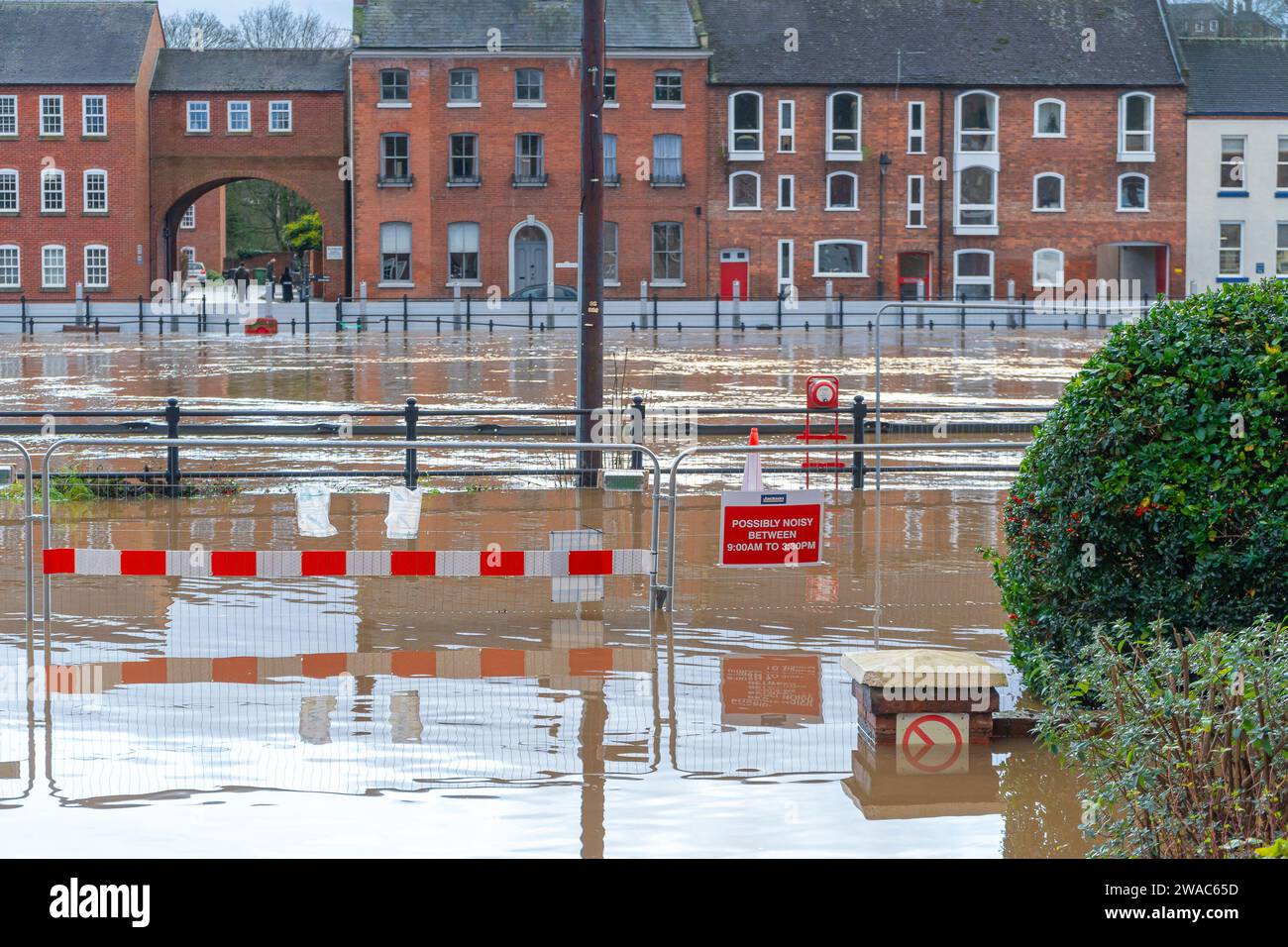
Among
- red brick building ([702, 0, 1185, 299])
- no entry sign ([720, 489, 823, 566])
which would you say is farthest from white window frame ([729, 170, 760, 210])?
no entry sign ([720, 489, 823, 566])

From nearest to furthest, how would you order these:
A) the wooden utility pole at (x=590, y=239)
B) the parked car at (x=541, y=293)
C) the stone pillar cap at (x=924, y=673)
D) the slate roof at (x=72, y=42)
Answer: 1. the stone pillar cap at (x=924, y=673)
2. the wooden utility pole at (x=590, y=239)
3. the parked car at (x=541, y=293)
4. the slate roof at (x=72, y=42)

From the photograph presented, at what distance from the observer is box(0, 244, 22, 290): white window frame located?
6069 cm

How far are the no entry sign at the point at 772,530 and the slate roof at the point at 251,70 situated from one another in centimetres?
5352

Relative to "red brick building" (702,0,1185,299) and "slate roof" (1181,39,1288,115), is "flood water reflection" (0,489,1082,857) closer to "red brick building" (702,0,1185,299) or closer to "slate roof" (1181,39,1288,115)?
"red brick building" (702,0,1185,299)

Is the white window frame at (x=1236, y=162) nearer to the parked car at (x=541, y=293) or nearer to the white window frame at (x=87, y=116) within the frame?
the parked car at (x=541, y=293)

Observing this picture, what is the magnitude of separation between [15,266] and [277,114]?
10.9 m

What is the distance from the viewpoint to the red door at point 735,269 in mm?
59938

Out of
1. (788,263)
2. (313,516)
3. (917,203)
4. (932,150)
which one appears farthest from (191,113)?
(313,516)

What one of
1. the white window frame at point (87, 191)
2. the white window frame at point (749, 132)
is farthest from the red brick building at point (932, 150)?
the white window frame at point (87, 191)

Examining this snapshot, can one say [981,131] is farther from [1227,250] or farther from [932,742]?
[932,742]

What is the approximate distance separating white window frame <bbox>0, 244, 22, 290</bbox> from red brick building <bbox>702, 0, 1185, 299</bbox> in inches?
978

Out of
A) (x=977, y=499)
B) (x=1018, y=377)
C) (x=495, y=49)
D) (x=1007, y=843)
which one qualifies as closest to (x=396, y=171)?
(x=495, y=49)

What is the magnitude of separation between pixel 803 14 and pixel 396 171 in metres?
15.7

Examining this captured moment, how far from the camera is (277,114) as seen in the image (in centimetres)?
6178
